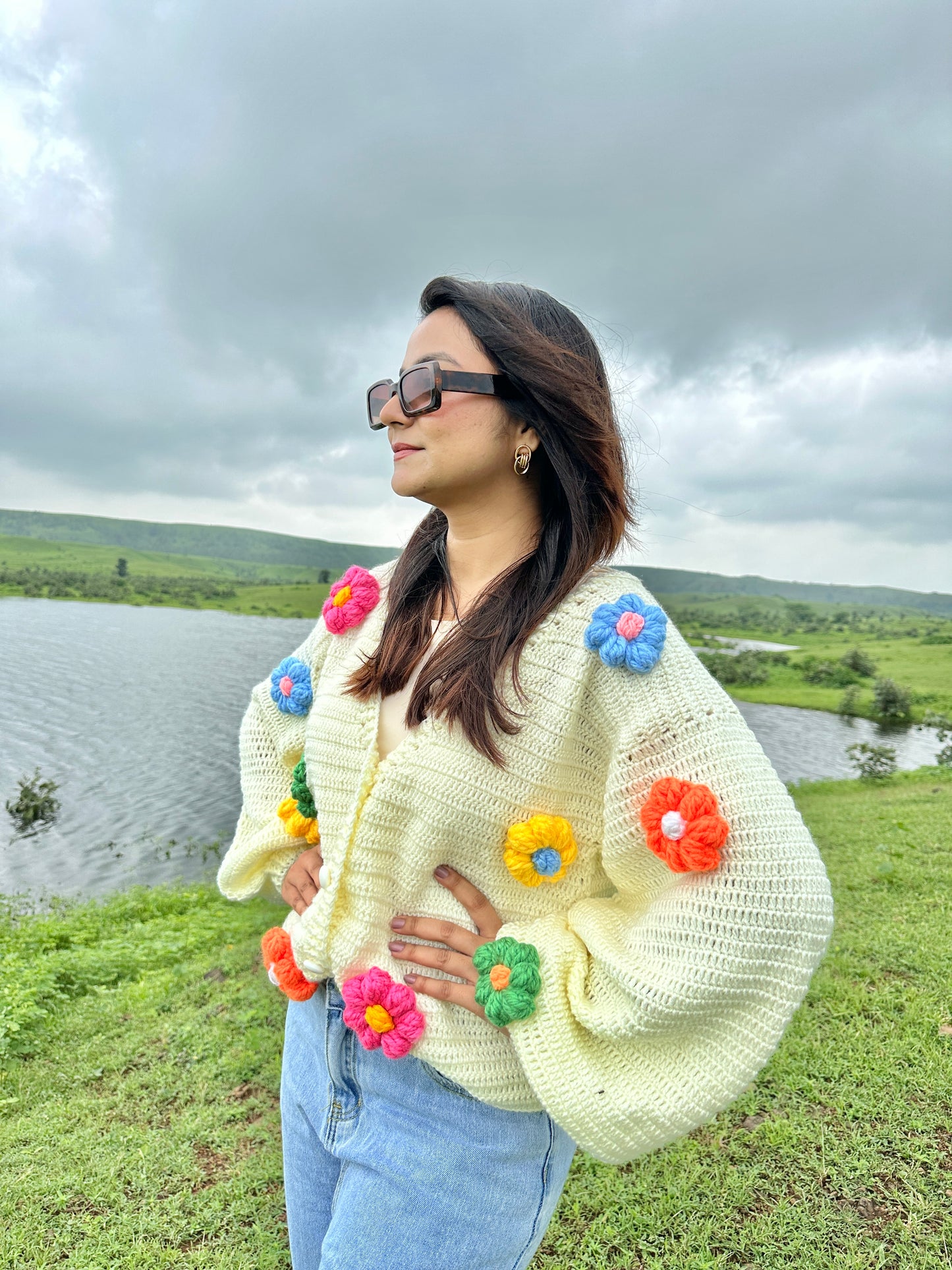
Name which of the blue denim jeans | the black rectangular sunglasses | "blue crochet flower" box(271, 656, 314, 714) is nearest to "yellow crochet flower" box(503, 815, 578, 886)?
the blue denim jeans

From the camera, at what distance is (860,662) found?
33875mm

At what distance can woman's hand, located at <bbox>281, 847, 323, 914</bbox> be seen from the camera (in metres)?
1.95

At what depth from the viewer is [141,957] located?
6.22 m

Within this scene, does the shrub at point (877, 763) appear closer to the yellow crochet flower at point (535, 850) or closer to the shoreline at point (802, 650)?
the shoreline at point (802, 650)

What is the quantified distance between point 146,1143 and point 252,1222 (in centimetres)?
83

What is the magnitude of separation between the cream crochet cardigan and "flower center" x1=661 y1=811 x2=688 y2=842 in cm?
10

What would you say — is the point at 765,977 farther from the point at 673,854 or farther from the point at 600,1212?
the point at 600,1212

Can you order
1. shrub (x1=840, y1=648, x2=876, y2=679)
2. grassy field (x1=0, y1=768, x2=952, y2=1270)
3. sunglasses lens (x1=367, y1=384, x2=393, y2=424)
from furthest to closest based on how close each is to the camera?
1. shrub (x1=840, y1=648, x2=876, y2=679)
2. grassy field (x1=0, y1=768, x2=952, y2=1270)
3. sunglasses lens (x1=367, y1=384, x2=393, y2=424)

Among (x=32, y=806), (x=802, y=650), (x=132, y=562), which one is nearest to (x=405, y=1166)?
(x=32, y=806)

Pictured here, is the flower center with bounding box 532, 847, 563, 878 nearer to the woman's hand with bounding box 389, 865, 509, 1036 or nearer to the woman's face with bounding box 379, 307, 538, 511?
the woman's hand with bounding box 389, 865, 509, 1036

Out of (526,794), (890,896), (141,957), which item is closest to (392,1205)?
(526,794)

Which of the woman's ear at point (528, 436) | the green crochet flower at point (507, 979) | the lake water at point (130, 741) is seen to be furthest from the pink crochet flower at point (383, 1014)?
the lake water at point (130, 741)

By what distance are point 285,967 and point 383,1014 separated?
392 mm

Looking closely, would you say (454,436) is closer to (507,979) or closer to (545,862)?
(545,862)
